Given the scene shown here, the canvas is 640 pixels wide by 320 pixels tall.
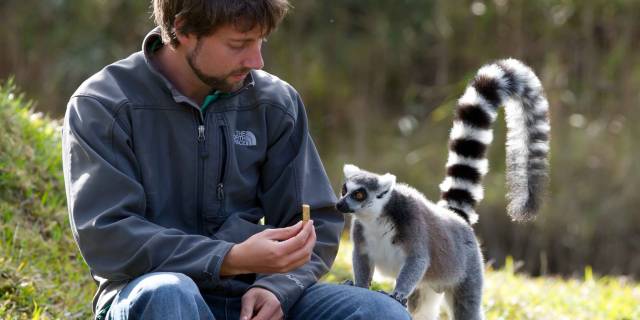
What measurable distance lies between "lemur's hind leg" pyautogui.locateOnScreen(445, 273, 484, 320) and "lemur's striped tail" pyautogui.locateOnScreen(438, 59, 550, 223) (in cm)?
28

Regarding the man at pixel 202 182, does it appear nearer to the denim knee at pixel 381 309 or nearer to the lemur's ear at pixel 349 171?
the denim knee at pixel 381 309

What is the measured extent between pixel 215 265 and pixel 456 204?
1346mm

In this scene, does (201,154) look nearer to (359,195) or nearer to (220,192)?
(220,192)

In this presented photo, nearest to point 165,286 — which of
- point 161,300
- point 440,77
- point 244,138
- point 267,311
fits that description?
point 161,300

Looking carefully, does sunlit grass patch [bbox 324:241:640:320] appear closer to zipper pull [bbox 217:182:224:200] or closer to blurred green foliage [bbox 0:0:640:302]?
zipper pull [bbox 217:182:224:200]

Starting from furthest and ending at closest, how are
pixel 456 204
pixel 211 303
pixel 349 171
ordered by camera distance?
pixel 456 204, pixel 349 171, pixel 211 303

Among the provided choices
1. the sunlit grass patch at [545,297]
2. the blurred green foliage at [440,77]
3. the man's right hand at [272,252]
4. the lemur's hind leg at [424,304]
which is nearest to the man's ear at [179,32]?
the man's right hand at [272,252]

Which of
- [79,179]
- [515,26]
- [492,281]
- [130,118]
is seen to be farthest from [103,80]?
[515,26]

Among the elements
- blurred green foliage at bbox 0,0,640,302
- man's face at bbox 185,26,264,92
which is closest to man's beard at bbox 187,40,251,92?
man's face at bbox 185,26,264,92

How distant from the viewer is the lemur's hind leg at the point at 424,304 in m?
3.29

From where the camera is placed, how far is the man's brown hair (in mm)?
2451

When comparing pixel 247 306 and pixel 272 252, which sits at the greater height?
pixel 272 252

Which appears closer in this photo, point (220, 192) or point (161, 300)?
point (161, 300)

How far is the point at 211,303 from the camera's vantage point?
98.7 inches
